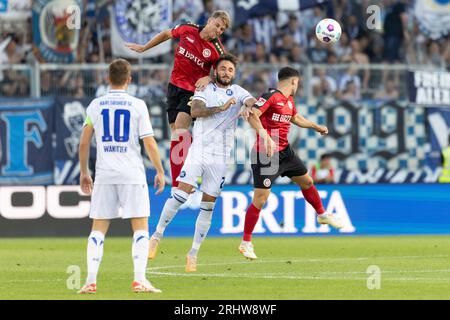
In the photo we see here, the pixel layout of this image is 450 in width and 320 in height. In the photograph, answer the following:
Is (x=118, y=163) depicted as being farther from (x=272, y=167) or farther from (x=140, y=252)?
(x=272, y=167)

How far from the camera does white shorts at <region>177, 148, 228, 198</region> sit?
15.1 m

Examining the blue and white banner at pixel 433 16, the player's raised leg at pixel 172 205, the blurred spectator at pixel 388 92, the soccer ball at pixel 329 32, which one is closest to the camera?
the player's raised leg at pixel 172 205

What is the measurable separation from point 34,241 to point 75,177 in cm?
351

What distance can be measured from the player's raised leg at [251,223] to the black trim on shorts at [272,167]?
0.12m

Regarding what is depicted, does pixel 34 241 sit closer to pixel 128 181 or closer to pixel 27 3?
pixel 27 3

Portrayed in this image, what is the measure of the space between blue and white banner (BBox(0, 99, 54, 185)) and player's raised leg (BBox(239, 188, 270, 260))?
9195 millimetres

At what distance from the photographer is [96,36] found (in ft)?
84.6

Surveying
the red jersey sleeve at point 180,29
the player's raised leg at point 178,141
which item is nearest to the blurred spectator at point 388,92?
the player's raised leg at point 178,141

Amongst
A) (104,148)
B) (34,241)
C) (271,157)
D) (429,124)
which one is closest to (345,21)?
(429,124)

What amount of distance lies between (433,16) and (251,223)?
11.3m

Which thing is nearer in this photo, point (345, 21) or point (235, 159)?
point (235, 159)

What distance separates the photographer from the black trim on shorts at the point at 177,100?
16219 mm

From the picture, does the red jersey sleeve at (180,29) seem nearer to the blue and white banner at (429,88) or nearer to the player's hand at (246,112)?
the player's hand at (246,112)

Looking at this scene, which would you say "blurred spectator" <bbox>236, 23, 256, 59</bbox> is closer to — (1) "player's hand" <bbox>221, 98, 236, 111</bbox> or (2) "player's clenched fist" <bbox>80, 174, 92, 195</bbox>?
(1) "player's hand" <bbox>221, 98, 236, 111</bbox>
